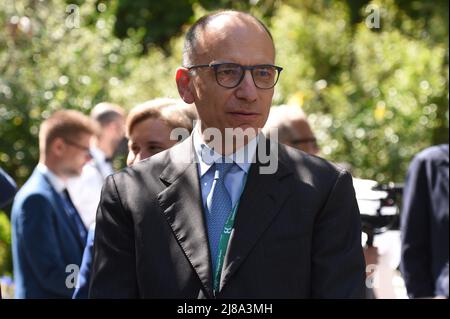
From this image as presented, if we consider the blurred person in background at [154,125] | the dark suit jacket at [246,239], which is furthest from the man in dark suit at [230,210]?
the blurred person in background at [154,125]

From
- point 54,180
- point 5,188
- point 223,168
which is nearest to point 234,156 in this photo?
point 223,168

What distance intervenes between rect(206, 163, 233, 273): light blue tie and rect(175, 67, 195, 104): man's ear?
0.27 m

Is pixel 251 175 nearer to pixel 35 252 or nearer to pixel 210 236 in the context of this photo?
pixel 210 236

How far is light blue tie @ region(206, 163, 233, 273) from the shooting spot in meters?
2.84

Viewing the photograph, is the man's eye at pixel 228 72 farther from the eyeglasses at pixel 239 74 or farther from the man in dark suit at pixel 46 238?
the man in dark suit at pixel 46 238

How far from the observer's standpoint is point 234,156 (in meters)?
2.94

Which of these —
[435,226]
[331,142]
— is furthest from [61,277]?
[331,142]

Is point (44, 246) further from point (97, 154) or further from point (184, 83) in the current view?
point (97, 154)

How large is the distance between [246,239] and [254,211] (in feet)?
0.34

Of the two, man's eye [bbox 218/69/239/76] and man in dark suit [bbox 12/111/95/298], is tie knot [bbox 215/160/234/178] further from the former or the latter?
man in dark suit [bbox 12/111/95/298]

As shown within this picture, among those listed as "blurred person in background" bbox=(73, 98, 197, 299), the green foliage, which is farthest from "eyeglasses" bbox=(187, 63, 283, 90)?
the green foliage

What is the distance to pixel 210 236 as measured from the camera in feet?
9.33

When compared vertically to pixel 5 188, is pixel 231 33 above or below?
above

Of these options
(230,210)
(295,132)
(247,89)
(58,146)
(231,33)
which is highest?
(231,33)
